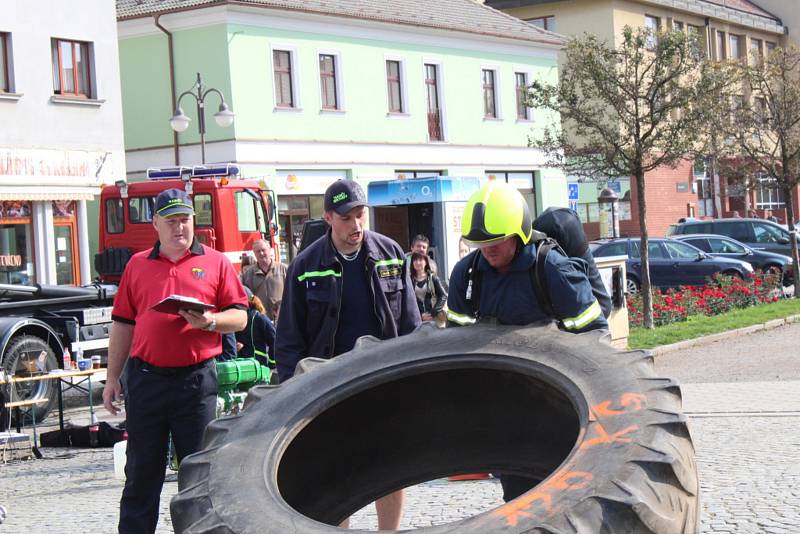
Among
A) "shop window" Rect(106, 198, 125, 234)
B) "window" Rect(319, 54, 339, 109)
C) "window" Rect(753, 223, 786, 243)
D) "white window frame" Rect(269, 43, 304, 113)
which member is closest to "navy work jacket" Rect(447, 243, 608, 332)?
"shop window" Rect(106, 198, 125, 234)

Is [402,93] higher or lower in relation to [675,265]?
higher

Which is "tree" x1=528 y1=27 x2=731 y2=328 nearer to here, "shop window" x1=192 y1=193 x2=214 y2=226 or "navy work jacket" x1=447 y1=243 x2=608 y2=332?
"shop window" x1=192 y1=193 x2=214 y2=226

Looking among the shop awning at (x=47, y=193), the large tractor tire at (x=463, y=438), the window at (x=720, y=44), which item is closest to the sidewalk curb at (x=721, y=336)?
the large tractor tire at (x=463, y=438)

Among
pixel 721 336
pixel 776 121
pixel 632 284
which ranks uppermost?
pixel 776 121

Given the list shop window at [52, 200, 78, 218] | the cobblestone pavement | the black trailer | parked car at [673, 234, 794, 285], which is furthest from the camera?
parked car at [673, 234, 794, 285]

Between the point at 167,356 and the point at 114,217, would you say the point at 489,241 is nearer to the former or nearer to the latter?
the point at 167,356

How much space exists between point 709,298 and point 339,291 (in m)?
19.0

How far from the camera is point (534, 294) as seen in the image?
5090 millimetres

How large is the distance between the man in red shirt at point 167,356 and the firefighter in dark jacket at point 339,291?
0.51 metres

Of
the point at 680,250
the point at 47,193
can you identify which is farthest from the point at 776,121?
the point at 47,193

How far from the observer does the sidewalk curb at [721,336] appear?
18.7 m

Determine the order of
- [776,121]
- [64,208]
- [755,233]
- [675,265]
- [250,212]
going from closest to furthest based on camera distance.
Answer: [250,212] < [776,121] < [675,265] < [64,208] < [755,233]

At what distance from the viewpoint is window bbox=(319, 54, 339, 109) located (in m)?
38.0

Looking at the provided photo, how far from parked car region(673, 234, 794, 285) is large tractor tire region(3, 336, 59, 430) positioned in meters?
19.7
